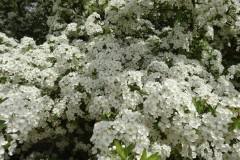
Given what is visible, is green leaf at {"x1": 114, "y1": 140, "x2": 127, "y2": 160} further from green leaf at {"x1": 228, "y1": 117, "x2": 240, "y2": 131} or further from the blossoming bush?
green leaf at {"x1": 228, "y1": 117, "x2": 240, "y2": 131}

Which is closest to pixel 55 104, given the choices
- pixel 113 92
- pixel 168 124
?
pixel 113 92

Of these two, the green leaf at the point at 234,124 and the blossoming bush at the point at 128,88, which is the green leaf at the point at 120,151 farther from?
the green leaf at the point at 234,124

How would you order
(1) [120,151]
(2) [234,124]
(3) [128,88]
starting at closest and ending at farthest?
(1) [120,151] < (2) [234,124] < (3) [128,88]

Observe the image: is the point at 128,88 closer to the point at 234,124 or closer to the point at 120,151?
the point at 120,151

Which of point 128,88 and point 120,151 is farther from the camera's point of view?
point 128,88

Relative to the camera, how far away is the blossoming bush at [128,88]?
15.4 ft

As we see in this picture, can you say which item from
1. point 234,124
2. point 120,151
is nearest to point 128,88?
point 120,151

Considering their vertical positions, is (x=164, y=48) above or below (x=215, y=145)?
below

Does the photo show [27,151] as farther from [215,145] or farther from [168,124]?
[215,145]

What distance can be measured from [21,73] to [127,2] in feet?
9.16

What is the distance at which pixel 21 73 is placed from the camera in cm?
661

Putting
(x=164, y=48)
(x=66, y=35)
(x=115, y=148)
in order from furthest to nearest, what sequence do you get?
(x=66, y=35) < (x=164, y=48) < (x=115, y=148)

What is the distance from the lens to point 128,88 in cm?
555

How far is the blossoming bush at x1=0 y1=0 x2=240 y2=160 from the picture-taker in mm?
4691
